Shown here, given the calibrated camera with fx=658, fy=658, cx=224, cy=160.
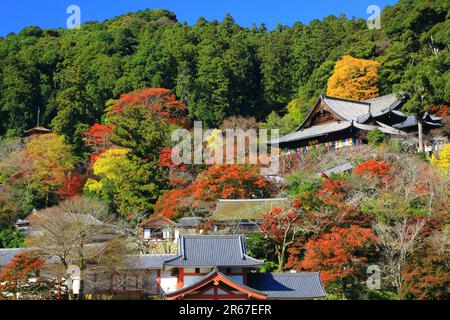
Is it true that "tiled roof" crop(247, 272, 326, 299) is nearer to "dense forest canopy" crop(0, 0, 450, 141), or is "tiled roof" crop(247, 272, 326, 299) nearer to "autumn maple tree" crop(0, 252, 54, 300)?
"autumn maple tree" crop(0, 252, 54, 300)

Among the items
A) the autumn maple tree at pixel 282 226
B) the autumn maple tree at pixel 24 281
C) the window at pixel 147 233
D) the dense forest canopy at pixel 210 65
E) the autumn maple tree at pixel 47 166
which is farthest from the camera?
the dense forest canopy at pixel 210 65

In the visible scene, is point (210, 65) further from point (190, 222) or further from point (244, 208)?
point (244, 208)

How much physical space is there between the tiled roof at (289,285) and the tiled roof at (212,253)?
23.7 inches

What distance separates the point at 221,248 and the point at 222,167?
585 centimetres

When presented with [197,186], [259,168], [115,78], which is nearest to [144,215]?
[197,186]

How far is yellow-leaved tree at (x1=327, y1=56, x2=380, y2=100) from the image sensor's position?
38.9 meters

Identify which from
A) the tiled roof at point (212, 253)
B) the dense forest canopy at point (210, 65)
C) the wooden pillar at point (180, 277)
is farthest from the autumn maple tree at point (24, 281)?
the dense forest canopy at point (210, 65)

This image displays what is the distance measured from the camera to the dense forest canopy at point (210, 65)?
37.7 metres

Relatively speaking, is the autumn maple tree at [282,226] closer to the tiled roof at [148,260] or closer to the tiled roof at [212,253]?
the tiled roof at [212,253]

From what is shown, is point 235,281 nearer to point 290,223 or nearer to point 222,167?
point 290,223

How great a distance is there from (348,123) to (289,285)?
44.4 ft

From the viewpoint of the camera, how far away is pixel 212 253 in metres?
20.2

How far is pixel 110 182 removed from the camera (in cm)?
2905
